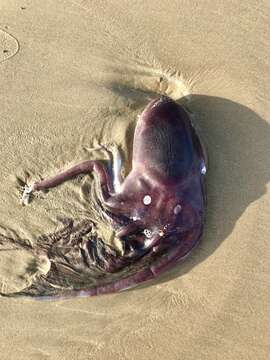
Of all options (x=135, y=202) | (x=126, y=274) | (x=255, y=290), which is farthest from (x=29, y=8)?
(x=255, y=290)

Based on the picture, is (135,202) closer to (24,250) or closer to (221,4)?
(24,250)

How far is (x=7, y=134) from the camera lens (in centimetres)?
548

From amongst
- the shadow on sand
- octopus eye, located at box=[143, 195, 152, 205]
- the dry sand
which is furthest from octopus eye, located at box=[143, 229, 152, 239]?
the shadow on sand

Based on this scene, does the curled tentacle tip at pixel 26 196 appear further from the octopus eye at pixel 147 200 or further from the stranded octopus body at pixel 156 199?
the octopus eye at pixel 147 200

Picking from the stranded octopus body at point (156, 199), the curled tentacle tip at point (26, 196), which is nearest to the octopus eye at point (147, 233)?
the stranded octopus body at point (156, 199)

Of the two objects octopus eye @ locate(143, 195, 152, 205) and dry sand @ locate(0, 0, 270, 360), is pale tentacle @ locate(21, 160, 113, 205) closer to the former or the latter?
dry sand @ locate(0, 0, 270, 360)

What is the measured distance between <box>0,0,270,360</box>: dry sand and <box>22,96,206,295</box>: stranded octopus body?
27 cm

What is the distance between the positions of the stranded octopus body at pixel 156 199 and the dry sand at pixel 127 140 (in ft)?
0.89

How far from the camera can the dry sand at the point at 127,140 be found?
535 centimetres

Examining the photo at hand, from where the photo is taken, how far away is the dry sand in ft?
17.5

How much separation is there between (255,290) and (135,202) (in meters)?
1.82

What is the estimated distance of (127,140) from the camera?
5516 millimetres

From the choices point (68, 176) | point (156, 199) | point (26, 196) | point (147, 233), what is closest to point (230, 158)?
point (156, 199)

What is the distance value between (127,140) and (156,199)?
0.86 metres
